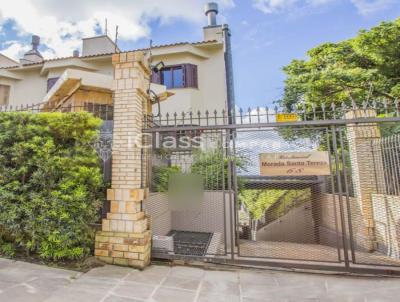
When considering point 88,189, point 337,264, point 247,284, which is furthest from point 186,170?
point 337,264

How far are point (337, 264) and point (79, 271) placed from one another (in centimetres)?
386

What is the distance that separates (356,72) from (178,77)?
8432 millimetres

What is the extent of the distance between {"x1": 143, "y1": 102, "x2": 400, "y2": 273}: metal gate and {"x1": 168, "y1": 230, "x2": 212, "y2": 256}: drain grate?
0.02m

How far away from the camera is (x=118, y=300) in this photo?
262 centimetres

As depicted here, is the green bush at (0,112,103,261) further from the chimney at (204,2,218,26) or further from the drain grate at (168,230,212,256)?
the chimney at (204,2,218,26)

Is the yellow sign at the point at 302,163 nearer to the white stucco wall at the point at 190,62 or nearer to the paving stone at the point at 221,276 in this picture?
the paving stone at the point at 221,276

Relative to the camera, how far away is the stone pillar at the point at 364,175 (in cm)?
587

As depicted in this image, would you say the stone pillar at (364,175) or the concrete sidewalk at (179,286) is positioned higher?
the stone pillar at (364,175)

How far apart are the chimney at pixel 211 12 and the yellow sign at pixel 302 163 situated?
1096cm

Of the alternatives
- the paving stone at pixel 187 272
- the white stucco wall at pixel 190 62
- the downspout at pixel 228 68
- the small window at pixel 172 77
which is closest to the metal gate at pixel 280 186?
the paving stone at pixel 187 272

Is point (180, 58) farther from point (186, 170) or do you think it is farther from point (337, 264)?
point (337, 264)

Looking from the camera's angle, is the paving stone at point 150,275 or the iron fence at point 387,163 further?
the iron fence at point 387,163

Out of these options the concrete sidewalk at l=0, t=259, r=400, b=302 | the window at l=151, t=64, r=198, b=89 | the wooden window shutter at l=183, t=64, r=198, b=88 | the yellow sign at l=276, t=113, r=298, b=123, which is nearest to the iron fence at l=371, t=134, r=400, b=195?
the concrete sidewalk at l=0, t=259, r=400, b=302

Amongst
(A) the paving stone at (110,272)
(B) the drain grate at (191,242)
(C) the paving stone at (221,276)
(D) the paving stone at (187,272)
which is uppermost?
(B) the drain grate at (191,242)
